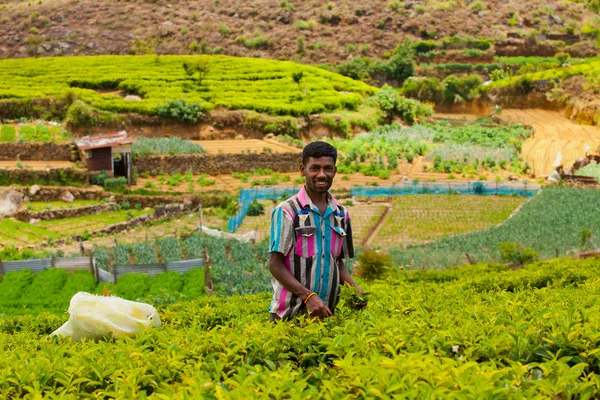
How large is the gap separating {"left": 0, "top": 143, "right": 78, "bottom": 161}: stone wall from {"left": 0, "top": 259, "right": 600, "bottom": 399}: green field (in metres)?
26.8

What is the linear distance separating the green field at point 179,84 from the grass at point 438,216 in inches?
619

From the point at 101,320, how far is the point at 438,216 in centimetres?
1932

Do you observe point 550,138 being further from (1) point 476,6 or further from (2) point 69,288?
(1) point 476,6

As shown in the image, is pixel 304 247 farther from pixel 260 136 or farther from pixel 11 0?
pixel 11 0

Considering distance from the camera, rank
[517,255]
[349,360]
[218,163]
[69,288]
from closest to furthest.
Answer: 1. [349,360]
2. [69,288]
3. [517,255]
4. [218,163]

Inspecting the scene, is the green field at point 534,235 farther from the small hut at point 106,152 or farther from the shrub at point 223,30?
the shrub at point 223,30

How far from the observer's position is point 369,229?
2355 centimetres

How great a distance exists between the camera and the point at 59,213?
25672 millimetres

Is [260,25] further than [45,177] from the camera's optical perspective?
Yes

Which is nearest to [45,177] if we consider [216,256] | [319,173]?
[216,256]

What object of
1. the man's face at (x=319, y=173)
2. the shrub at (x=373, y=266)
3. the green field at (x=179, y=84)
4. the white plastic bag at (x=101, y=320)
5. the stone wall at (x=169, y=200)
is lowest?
the stone wall at (x=169, y=200)

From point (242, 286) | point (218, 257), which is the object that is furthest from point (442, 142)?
point (242, 286)

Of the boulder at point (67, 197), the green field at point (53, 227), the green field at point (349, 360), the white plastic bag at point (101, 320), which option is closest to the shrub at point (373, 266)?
the white plastic bag at point (101, 320)

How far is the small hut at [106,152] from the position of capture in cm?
2922
